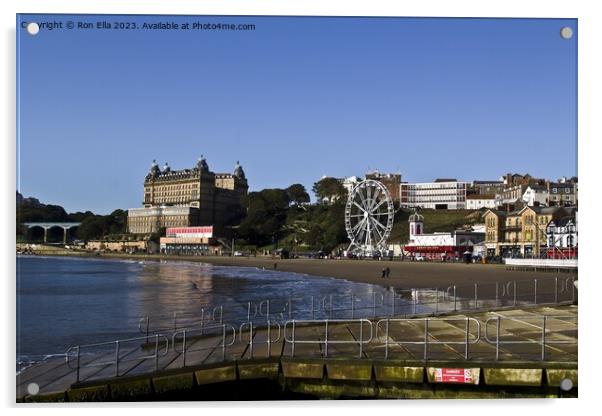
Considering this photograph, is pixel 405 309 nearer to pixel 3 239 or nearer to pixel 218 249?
pixel 3 239

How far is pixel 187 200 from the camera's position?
220 feet

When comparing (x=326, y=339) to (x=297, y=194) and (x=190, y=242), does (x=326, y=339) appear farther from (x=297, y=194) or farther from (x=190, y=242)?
(x=297, y=194)

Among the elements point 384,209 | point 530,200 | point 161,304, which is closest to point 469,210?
point 384,209

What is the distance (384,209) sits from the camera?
7256 centimetres

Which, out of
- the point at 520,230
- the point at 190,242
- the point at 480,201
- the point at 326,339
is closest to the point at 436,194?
the point at 480,201

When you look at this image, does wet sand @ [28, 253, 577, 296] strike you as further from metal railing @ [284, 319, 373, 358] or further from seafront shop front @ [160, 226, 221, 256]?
seafront shop front @ [160, 226, 221, 256]

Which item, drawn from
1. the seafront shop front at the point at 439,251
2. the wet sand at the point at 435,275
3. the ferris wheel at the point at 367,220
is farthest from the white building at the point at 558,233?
the ferris wheel at the point at 367,220

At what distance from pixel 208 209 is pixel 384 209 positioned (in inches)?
826

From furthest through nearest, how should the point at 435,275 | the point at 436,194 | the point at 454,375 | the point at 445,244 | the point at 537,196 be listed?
the point at 436,194
the point at 445,244
the point at 537,196
the point at 435,275
the point at 454,375

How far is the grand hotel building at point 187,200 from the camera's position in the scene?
197 ft

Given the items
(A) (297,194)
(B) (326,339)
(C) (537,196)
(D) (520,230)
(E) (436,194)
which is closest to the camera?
(B) (326,339)

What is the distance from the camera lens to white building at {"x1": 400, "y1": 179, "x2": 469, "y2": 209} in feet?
378

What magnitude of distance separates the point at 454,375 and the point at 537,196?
5542cm
